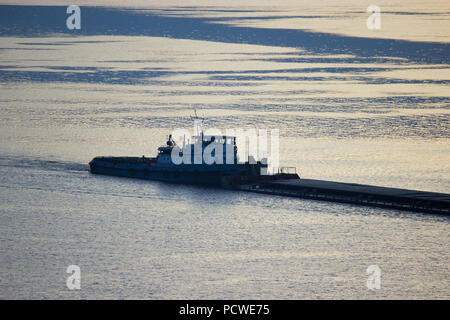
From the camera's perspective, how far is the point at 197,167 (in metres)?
79.5

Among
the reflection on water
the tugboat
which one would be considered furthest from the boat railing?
the tugboat

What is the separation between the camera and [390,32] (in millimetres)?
197625

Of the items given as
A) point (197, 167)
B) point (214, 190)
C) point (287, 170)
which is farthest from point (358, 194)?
point (197, 167)

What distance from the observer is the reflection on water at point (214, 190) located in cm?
5353

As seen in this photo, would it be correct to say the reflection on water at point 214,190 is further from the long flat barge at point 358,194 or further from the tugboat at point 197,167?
the tugboat at point 197,167

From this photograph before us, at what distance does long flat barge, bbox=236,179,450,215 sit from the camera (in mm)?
67250

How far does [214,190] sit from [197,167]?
3.26 metres

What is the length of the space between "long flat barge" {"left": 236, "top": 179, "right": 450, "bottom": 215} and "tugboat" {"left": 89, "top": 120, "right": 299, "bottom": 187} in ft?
4.45

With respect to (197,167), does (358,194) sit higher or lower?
lower

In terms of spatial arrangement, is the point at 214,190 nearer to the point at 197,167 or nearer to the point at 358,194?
the point at 197,167

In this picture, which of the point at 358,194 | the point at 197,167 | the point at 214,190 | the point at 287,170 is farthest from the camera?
the point at 287,170

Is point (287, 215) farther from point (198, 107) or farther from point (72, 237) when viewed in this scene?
point (198, 107)
